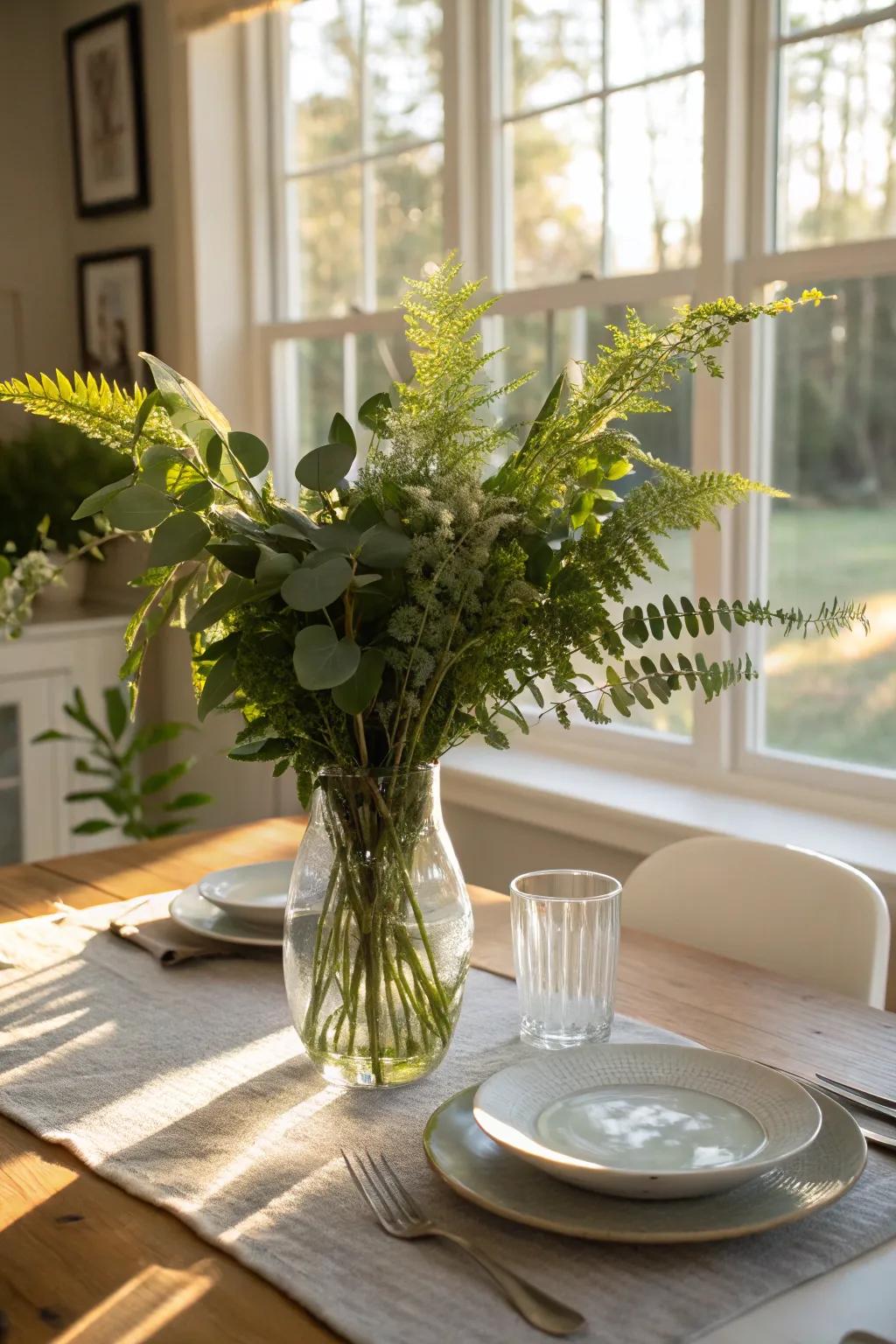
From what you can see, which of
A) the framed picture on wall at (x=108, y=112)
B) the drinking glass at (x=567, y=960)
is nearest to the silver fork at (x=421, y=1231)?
the drinking glass at (x=567, y=960)

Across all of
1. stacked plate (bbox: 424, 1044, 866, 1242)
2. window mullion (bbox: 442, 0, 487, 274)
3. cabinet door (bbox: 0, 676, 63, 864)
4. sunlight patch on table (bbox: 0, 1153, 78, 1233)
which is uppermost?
window mullion (bbox: 442, 0, 487, 274)

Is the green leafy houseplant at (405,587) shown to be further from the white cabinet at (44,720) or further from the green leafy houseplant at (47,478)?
the green leafy houseplant at (47,478)

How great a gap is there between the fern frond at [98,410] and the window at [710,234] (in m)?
1.53

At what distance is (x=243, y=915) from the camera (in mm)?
1575

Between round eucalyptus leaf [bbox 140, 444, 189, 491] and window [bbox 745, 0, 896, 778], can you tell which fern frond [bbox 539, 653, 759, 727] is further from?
window [bbox 745, 0, 896, 778]

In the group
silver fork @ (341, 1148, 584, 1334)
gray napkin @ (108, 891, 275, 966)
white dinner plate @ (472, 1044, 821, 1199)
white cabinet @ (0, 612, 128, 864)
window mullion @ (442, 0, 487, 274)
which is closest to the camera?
silver fork @ (341, 1148, 584, 1334)

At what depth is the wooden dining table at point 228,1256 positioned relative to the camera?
0.86m

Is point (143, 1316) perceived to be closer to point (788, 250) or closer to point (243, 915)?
point (243, 915)

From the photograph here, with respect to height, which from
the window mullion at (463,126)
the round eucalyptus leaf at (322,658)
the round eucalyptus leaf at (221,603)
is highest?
the window mullion at (463,126)

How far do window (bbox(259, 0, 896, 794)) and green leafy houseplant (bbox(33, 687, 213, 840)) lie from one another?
1.01 m

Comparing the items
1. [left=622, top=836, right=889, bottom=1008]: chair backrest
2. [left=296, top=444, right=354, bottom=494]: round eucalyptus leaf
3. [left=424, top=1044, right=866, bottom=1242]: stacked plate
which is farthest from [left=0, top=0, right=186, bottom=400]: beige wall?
[left=424, top=1044, right=866, bottom=1242]: stacked plate

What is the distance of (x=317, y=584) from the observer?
103 centimetres

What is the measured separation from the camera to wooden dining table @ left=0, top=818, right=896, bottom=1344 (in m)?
0.86

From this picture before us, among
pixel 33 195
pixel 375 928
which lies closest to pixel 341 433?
pixel 375 928
